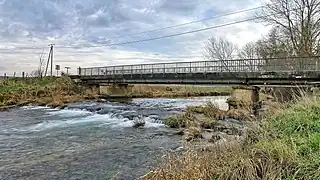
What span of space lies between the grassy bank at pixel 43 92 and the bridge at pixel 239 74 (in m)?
4.01

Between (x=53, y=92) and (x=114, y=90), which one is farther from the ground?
(x=114, y=90)

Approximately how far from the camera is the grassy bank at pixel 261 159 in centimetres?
589

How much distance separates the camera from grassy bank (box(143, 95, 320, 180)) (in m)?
5.89

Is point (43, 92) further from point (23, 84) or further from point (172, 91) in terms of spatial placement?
point (172, 91)

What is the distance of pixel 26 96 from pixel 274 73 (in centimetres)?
2752

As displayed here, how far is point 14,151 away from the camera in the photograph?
12398mm

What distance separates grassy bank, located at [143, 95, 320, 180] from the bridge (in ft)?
56.8

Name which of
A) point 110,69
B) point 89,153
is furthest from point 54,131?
point 110,69

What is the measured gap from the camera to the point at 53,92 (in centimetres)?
4150

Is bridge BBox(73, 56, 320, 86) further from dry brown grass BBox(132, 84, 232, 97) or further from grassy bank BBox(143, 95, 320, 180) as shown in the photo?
grassy bank BBox(143, 95, 320, 180)

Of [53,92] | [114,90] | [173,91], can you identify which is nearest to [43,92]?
[53,92]

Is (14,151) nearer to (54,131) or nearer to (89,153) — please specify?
(89,153)

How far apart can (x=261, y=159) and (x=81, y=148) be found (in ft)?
26.9

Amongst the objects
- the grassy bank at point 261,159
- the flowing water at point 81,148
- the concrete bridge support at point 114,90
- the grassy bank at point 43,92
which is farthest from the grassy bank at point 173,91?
the grassy bank at point 261,159
